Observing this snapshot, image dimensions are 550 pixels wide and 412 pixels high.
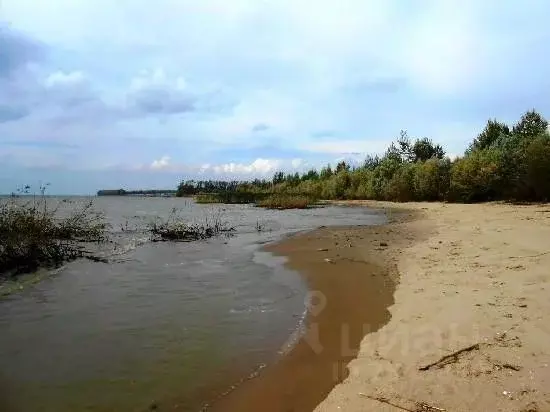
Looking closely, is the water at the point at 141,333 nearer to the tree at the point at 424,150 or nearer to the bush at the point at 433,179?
the bush at the point at 433,179

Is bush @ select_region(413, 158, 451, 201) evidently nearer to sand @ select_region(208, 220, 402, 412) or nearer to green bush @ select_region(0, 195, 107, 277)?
sand @ select_region(208, 220, 402, 412)

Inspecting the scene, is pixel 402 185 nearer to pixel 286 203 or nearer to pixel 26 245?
pixel 286 203

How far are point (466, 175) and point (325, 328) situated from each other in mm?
42222

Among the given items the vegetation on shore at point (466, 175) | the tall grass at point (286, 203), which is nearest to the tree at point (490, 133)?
the vegetation on shore at point (466, 175)

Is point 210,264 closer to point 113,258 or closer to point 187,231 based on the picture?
point 113,258

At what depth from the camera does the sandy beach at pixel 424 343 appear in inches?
164

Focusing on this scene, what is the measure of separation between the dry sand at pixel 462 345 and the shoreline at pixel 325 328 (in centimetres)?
26

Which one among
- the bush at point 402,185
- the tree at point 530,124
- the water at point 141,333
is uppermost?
the tree at point 530,124

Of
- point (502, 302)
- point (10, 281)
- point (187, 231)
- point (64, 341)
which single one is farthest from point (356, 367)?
point (187, 231)

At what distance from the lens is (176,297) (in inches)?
376

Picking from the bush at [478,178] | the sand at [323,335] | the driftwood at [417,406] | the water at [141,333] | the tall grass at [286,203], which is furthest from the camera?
the tall grass at [286,203]

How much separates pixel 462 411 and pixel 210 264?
10655mm

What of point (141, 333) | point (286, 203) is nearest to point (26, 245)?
point (141, 333)

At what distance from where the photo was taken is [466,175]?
44625 millimetres
